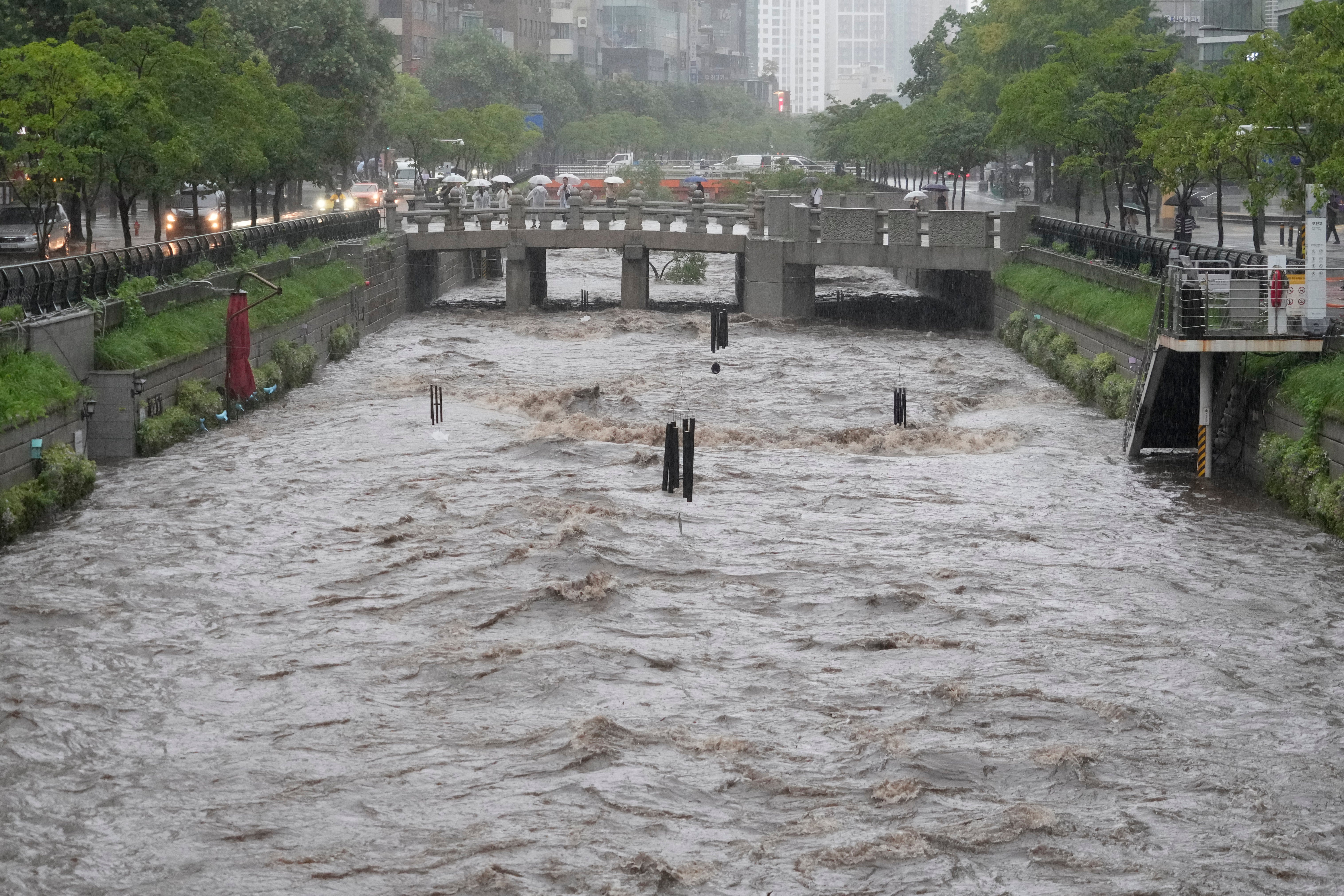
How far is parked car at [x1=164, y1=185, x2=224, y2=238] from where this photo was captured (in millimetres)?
54781

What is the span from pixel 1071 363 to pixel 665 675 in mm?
20712

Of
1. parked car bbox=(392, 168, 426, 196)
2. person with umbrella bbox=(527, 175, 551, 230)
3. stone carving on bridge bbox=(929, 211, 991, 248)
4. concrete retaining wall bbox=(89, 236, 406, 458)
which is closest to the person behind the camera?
concrete retaining wall bbox=(89, 236, 406, 458)

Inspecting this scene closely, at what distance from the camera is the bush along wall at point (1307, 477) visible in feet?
78.2

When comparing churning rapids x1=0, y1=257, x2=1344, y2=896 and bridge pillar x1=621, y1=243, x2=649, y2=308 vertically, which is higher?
bridge pillar x1=621, y1=243, x2=649, y2=308

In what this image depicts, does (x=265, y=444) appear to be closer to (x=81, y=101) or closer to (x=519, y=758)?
(x=81, y=101)

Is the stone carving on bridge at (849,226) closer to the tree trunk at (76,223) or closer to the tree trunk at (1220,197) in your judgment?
the tree trunk at (1220,197)

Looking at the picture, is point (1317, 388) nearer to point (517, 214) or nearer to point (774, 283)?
point (774, 283)

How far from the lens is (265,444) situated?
102 feet

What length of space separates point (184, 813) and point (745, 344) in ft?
108

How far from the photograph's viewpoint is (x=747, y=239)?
52.8m

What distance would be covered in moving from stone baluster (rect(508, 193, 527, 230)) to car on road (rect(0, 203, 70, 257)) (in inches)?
520

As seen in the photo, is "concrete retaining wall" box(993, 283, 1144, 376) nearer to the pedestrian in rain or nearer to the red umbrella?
the red umbrella

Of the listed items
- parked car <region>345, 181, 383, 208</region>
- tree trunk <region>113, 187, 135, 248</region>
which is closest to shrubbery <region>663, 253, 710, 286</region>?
parked car <region>345, 181, 383, 208</region>

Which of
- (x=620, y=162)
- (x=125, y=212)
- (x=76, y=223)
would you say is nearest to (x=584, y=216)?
(x=76, y=223)
